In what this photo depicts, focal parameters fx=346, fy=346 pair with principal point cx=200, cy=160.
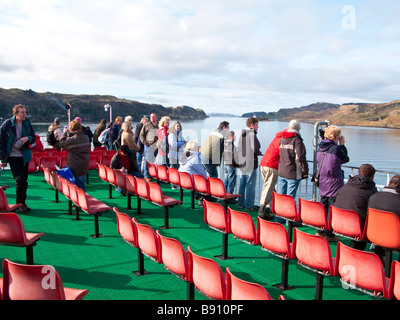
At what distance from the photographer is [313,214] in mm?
4160

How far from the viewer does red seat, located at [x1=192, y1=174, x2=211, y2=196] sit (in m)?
5.86

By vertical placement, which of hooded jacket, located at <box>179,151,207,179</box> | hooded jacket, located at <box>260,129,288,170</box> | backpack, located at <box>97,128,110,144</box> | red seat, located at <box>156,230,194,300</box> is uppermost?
backpack, located at <box>97,128,110,144</box>

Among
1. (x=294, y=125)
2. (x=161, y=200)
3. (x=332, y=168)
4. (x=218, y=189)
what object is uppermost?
(x=294, y=125)

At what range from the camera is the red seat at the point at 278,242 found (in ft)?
10.7

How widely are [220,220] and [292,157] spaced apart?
5.43ft

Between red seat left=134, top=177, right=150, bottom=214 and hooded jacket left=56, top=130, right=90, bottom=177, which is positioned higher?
hooded jacket left=56, top=130, right=90, bottom=177

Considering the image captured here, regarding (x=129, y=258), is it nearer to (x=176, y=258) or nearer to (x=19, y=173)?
(x=176, y=258)

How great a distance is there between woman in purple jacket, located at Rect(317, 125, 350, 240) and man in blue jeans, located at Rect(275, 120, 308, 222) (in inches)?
12.3

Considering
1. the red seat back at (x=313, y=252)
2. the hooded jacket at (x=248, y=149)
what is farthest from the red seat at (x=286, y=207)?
the hooded jacket at (x=248, y=149)

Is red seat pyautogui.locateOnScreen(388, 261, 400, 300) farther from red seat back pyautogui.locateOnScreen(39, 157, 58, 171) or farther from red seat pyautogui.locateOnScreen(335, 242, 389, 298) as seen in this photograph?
red seat back pyautogui.locateOnScreen(39, 157, 58, 171)

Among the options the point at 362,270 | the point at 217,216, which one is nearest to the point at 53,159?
the point at 217,216

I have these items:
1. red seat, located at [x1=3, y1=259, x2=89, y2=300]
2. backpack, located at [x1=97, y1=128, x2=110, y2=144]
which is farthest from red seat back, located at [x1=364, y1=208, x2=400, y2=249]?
backpack, located at [x1=97, y1=128, x2=110, y2=144]

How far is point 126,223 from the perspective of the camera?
3660 mm
